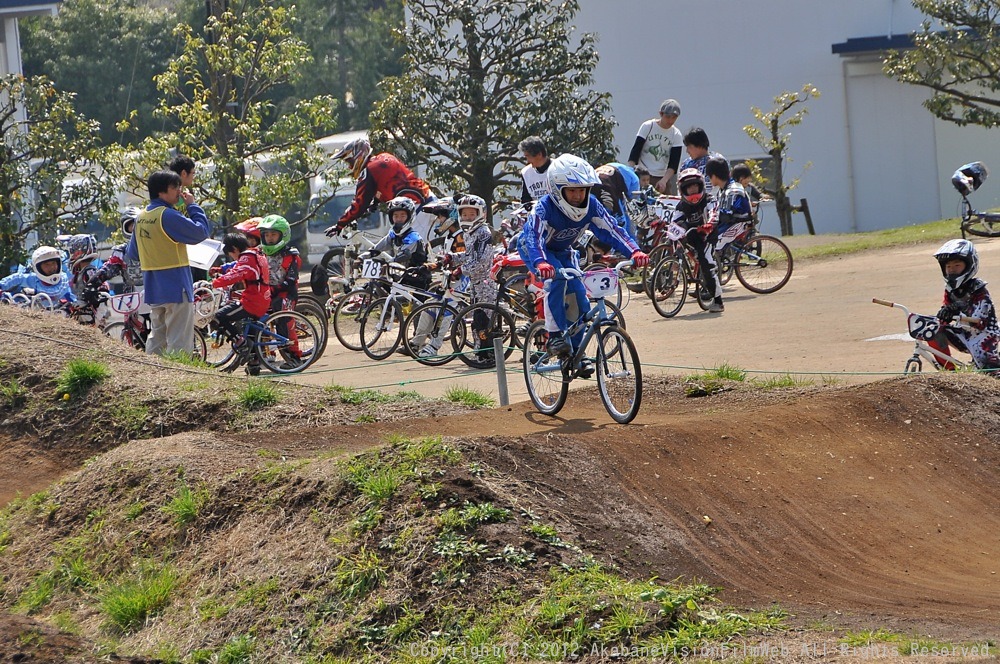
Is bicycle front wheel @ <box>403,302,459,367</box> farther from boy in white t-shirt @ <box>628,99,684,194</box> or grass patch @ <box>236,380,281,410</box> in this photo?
boy in white t-shirt @ <box>628,99,684,194</box>

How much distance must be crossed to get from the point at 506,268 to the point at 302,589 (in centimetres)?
728

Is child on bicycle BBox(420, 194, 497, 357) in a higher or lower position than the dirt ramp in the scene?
higher

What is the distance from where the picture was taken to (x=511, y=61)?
22031mm

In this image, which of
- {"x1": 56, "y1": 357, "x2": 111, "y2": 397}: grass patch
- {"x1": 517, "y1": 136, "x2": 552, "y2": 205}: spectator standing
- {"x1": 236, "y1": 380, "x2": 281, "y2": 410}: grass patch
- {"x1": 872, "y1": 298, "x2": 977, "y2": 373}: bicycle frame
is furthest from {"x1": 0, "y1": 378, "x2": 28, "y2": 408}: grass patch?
{"x1": 872, "y1": 298, "x2": 977, "y2": 373}: bicycle frame

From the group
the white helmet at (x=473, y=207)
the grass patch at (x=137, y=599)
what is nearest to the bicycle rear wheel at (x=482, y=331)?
the white helmet at (x=473, y=207)

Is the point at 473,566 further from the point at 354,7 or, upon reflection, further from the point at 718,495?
the point at 354,7

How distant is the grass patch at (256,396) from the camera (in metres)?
9.73

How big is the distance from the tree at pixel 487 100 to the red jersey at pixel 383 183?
678 cm

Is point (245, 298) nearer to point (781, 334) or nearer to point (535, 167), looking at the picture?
point (535, 167)

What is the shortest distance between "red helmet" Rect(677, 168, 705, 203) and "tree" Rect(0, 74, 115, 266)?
9366mm

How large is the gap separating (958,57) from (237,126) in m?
14.9

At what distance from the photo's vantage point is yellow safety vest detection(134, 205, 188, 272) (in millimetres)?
11664

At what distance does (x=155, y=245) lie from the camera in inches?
460

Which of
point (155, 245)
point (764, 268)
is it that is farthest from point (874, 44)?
point (155, 245)
